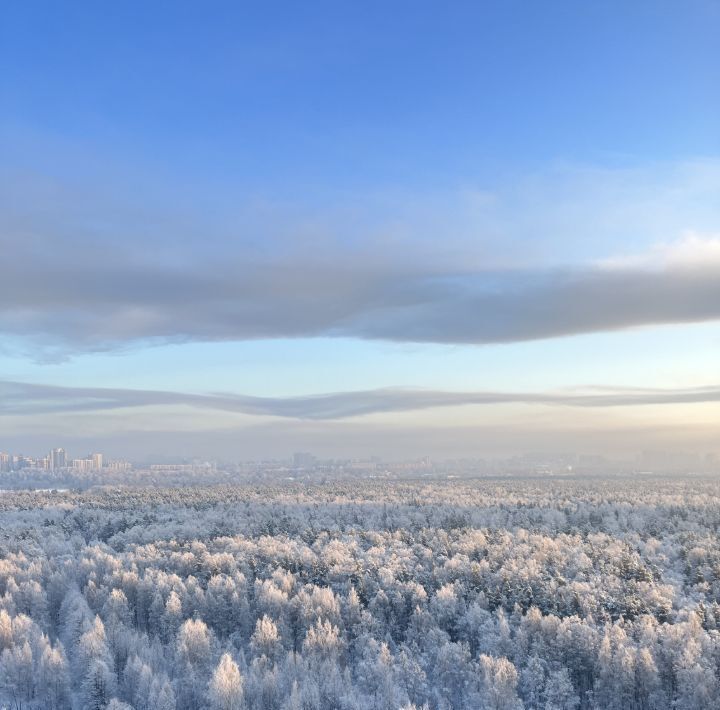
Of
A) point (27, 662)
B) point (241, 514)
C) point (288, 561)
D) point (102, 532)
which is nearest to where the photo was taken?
point (27, 662)

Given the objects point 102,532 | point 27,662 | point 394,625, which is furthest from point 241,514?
point 27,662

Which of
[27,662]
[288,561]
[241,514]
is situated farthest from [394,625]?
[241,514]

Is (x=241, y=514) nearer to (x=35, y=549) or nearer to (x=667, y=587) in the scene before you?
(x=35, y=549)

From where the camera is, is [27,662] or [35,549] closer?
[27,662]

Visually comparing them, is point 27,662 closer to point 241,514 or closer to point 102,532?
point 102,532

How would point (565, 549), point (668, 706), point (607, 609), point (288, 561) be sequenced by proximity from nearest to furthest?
point (668, 706)
point (607, 609)
point (288, 561)
point (565, 549)

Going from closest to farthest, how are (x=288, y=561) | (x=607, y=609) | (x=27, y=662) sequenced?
(x=27, y=662), (x=607, y=609), (x=288, y=561)
